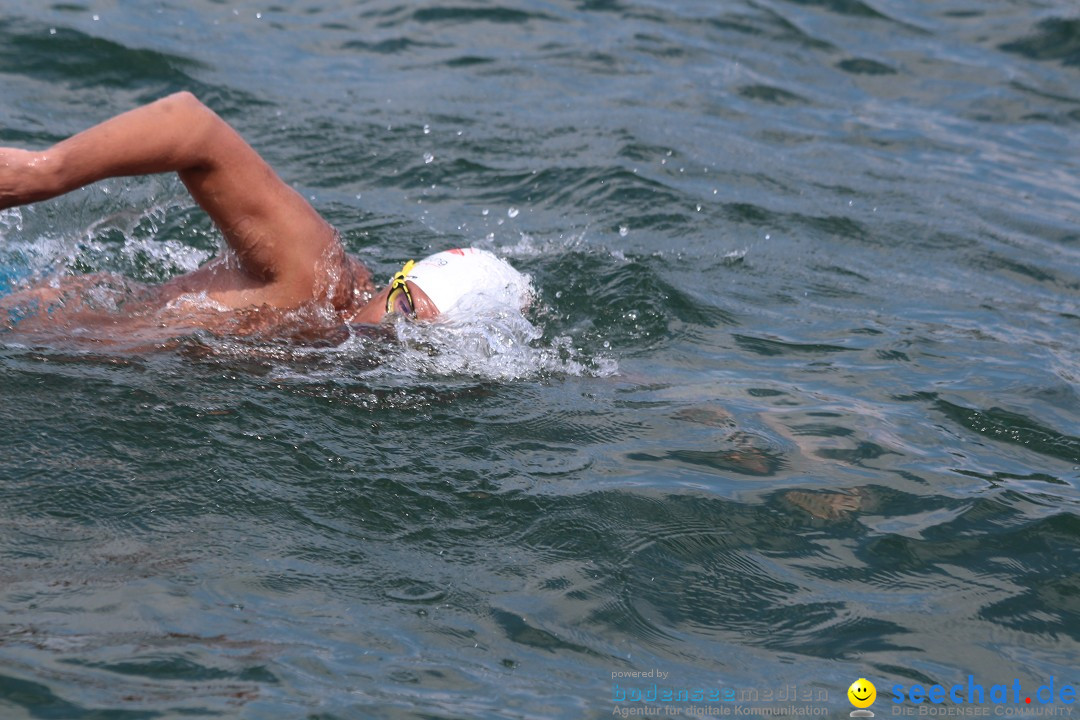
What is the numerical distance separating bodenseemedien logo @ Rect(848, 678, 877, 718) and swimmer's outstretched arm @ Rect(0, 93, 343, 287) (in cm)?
283

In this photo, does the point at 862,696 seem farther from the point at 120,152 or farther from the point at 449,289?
the point at 120,152

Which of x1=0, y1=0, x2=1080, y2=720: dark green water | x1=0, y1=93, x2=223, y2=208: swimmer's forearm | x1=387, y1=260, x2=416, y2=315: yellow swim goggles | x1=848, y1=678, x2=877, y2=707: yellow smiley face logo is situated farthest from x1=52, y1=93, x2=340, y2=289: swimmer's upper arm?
x1=848, y1=678, x2=877, y2=707: yellow smiley face logo

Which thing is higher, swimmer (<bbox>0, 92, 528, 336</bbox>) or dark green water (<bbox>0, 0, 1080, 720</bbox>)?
swimmer (<bbox>0, 92, 528, 336</bbox>)

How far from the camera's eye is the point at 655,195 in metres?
8.44

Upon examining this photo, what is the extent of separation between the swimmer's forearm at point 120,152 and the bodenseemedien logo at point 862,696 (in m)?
3.02

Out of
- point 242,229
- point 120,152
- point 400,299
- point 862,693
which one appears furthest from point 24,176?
point 862,693

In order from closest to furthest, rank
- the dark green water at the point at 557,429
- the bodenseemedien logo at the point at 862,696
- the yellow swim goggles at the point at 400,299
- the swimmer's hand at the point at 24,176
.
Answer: the bodenseemedien logo at the point at 862,696
the dark green water at the point at 557,429
the swimmer's hand at the point at 24,176
the yellow swim goggles at the point at 400,299

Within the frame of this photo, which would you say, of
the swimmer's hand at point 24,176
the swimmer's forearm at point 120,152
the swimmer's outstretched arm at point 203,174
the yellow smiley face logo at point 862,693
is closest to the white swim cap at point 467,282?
the swimmer's outstretched arm at point 203,174

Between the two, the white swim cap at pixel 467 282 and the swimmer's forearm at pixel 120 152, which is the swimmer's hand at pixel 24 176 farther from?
the white swim cap at pixel 467 282

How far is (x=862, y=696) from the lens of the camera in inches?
146

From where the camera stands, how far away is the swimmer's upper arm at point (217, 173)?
14.2ft

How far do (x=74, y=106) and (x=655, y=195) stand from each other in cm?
448

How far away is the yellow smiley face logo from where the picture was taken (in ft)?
12.1

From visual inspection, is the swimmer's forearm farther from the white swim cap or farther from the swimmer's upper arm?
the white swim cap
